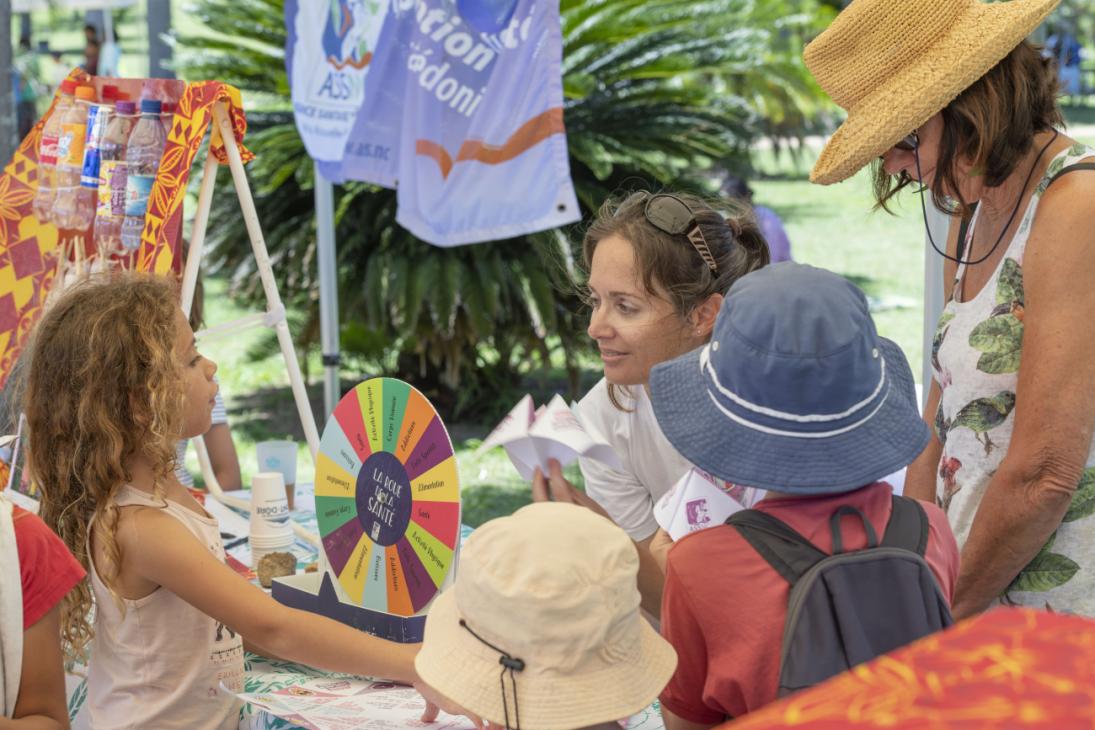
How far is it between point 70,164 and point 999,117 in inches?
89.1

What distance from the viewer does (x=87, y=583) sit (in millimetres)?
1929

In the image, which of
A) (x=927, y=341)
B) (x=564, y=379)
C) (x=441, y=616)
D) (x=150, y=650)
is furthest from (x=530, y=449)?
(x=564, y=379)

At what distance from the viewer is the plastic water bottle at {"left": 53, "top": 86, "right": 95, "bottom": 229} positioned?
3080 millimetres

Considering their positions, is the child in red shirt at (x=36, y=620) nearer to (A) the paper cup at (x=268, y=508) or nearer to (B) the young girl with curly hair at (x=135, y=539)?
(B) the young girl with curly hair at (x=135, y=539)

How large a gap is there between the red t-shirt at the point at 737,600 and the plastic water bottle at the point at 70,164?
7.40 feet

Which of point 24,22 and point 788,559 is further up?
point 788,559

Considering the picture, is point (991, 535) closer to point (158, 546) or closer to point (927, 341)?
point (158, 546)

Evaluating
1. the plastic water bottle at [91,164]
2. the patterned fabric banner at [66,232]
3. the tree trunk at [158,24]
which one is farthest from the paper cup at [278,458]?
the tree trunk at [158,24]

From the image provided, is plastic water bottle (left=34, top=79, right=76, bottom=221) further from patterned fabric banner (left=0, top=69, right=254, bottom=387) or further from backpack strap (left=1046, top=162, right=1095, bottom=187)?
backpack strap (left=1046, top=162, right=1095, bottom=187)

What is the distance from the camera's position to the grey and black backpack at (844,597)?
4.11 ft

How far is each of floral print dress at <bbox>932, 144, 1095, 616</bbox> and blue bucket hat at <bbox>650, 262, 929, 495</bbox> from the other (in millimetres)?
444

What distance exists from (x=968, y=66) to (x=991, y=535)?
64 centimetres

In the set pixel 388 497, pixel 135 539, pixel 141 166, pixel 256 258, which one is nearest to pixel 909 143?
pixel 388 497

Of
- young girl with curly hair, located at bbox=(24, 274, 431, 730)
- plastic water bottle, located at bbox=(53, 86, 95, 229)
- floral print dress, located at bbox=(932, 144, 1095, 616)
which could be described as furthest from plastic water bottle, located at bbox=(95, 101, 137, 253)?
floral print dress, located at bbox=(932, 144, 1095, 616)
